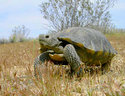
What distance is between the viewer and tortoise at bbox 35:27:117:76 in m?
3.25

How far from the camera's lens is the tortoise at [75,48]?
325cm

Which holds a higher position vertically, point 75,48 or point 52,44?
point 52,44

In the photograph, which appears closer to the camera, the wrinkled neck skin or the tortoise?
the tortoise

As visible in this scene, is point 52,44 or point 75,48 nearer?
point 52,44

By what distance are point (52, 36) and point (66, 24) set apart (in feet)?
24.7

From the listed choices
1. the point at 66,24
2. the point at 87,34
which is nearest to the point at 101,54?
the point at 87,34

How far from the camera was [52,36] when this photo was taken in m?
3.44

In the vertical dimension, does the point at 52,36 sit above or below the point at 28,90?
above

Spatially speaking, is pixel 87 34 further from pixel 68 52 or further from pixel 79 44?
pixel 68 52

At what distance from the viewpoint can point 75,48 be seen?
3646 millimetres

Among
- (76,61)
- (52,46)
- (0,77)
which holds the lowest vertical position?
(0,77)

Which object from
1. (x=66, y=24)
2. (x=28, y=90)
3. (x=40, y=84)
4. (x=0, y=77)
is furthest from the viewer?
(x=66, y=24)

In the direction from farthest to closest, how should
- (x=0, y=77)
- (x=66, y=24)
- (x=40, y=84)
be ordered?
(x=66, y=24) < (x=0, y=77) < (x=40, y=84)

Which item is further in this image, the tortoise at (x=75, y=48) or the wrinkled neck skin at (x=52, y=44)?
the wrinkled neck skin at (x=52, y=44)
